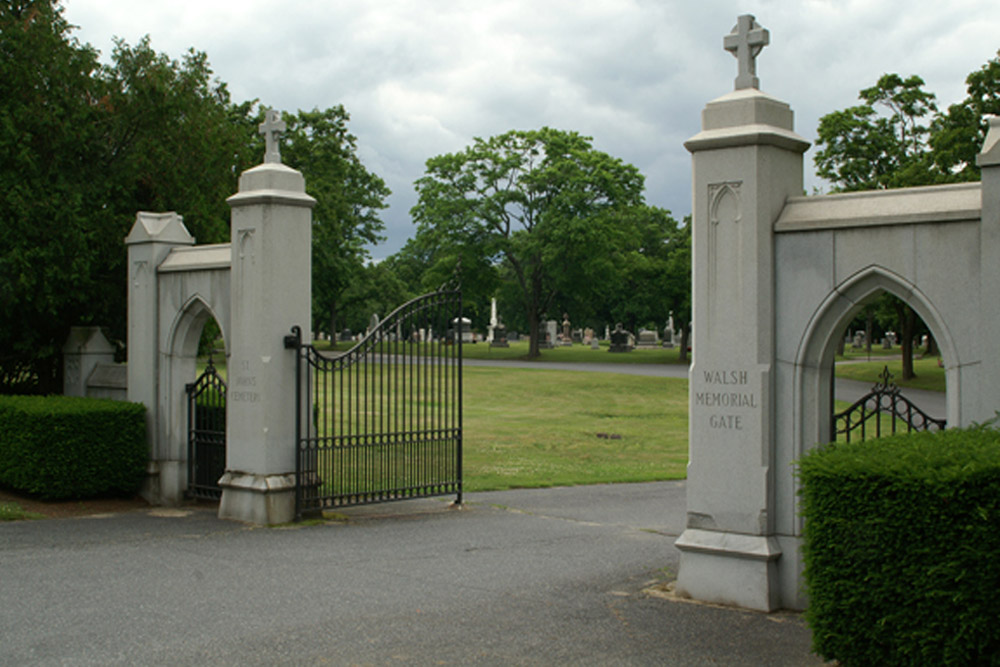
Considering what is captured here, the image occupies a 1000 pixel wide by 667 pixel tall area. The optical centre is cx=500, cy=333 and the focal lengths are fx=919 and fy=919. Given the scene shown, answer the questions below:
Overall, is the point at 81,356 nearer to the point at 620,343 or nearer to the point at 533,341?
the point at 533,341

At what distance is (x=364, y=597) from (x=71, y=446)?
244 inches

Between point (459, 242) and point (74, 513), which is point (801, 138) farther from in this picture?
point (459, 242)

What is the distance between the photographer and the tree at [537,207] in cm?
4550

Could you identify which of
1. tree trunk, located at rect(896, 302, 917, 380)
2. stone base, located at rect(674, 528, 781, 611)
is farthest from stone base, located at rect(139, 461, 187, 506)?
tree trunk, located at rect(896, 302, 917, 380)

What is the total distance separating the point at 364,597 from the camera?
7.07 m

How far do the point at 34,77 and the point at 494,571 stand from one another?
989cm

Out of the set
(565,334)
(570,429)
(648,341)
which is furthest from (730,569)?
(565,334)

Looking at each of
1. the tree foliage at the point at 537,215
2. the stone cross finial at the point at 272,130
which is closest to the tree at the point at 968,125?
the tree foliage at the point at 537,215

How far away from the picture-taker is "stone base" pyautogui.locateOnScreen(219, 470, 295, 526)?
1038 cm

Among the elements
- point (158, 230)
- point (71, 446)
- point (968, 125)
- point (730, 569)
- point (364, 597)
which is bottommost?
point (364, 597)

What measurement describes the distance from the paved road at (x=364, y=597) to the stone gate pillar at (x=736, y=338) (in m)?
0.41

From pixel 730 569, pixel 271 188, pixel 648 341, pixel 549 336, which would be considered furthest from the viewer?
pixel 549 336

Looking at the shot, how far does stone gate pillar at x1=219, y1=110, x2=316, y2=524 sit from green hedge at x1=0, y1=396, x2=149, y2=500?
1.92m

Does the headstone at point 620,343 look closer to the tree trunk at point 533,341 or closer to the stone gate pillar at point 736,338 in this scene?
the tree trunk at point 533,341
